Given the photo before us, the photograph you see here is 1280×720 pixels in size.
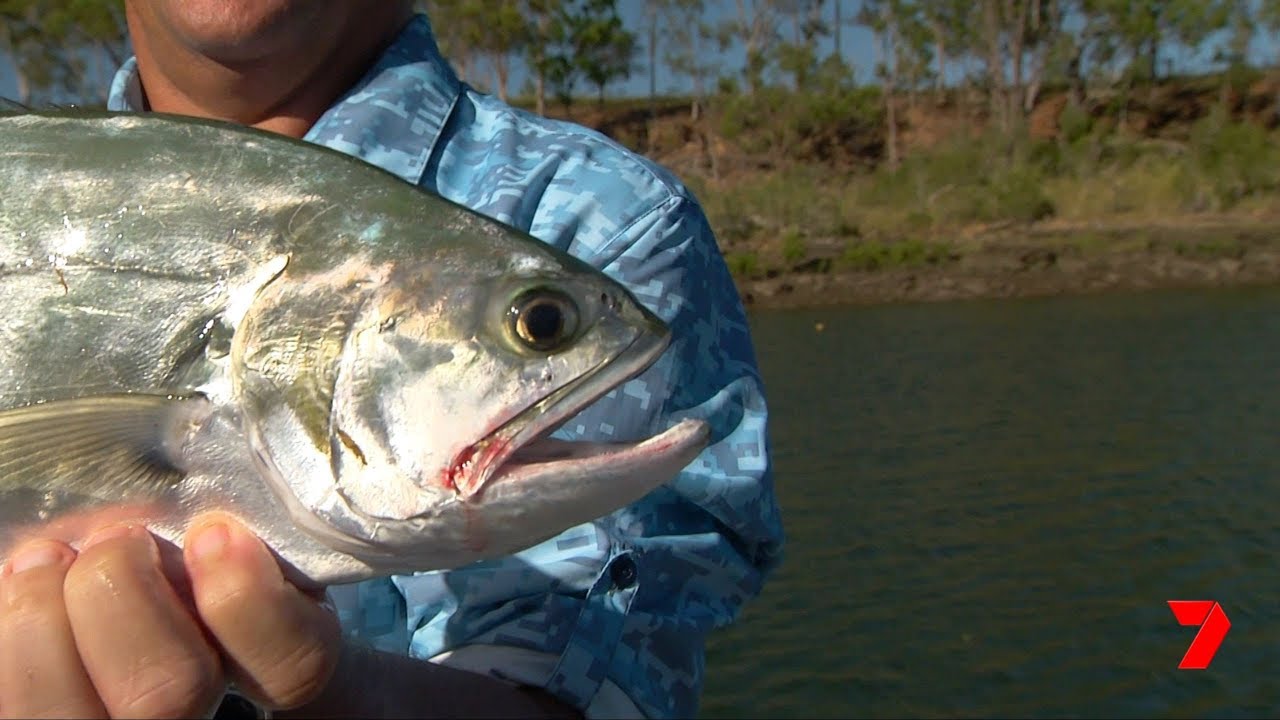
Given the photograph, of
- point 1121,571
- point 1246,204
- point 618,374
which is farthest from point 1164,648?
point 1246,204

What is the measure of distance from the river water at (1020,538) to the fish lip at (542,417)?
6898mm

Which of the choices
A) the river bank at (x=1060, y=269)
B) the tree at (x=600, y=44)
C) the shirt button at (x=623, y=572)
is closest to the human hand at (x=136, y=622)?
the shirt button at (x=623, y=572)

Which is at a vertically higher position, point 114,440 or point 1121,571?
point 114,440

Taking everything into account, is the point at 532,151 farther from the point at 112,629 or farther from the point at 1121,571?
the point at 1121,571

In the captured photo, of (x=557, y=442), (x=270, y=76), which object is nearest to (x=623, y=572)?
(x=557, y=442)

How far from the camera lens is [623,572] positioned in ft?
6.24

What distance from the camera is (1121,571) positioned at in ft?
32.3

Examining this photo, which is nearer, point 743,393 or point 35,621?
point 35,621

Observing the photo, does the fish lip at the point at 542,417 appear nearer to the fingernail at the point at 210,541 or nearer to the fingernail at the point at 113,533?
the fingernail at the point at 210,541

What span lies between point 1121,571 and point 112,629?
9645 millimetres

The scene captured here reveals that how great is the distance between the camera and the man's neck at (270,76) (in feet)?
6.96

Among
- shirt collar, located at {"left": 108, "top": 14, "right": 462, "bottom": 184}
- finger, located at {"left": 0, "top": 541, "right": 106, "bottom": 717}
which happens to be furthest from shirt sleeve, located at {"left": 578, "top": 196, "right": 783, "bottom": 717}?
finger, located at {"left": 0, "top": 541, "right": 106, "bottom": 717}

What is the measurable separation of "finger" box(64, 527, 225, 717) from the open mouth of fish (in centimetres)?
36

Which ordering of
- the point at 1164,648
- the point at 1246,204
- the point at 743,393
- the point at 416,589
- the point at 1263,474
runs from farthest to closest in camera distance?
the point at 1246,204
the point at 1263,474
the point at 1164,648
the point at 743,393
the point at 416,589
